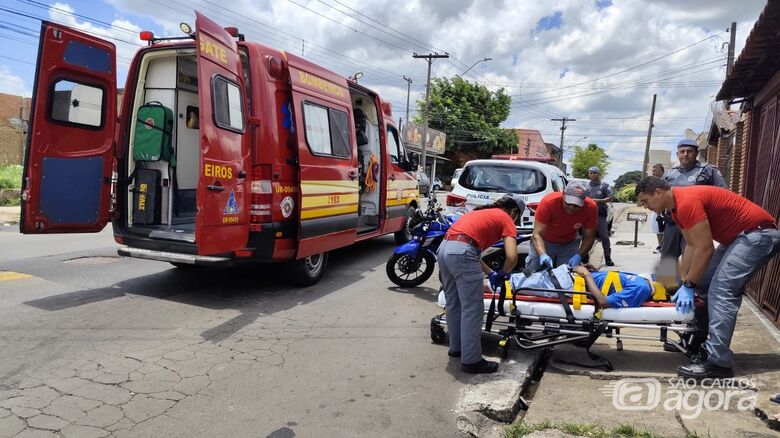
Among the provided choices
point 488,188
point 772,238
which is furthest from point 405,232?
point 772,238

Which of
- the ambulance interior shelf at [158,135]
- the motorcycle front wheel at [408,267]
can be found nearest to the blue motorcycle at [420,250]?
the motorcycle front wheel at [408,267]

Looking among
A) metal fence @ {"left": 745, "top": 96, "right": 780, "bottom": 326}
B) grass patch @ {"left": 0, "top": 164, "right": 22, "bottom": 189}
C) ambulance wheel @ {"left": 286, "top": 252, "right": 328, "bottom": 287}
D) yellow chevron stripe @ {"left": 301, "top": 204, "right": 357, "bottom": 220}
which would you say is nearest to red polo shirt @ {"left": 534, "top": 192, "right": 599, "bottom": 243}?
metal fence @ {"left": 745, "top": 96, "right": 780, "bottom": 326}

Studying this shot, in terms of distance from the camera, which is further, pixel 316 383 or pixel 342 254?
pixel 342 254

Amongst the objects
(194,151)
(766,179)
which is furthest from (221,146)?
(766,179)

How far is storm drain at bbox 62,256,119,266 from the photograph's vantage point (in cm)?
757

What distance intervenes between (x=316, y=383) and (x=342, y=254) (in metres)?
5.38

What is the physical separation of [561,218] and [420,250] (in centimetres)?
212

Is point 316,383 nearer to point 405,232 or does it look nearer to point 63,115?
point 63,115

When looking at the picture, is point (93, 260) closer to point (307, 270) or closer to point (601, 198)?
point (307, 270)

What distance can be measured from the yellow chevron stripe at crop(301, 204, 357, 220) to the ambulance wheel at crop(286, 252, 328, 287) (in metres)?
0.57

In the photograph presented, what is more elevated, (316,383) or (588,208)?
(588,208)

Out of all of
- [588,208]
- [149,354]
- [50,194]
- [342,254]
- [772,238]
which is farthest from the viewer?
[342,254]

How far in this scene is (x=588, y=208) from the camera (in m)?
5.06

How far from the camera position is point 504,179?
8531mm
